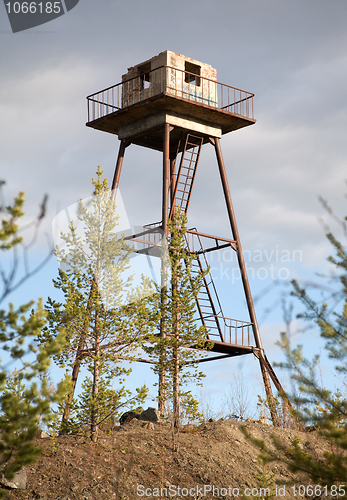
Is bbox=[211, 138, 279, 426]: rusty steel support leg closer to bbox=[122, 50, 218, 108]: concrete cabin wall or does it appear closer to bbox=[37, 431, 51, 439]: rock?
bbox=[122, 50, 218, 108]: concrete cabin wall

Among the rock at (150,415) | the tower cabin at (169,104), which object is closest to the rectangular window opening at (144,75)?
the tower cabin at (169,104)

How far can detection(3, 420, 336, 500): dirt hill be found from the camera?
12.4 m

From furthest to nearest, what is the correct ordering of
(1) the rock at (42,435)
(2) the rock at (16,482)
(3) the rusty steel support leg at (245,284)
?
(3) the rusty steel support leg at (245,284) < (1) the rock at (42,435) < (2) the rock at (16,482)

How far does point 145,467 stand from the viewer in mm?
13523

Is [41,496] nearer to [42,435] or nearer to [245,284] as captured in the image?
[42,435]

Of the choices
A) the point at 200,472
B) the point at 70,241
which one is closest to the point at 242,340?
the point at 200,472

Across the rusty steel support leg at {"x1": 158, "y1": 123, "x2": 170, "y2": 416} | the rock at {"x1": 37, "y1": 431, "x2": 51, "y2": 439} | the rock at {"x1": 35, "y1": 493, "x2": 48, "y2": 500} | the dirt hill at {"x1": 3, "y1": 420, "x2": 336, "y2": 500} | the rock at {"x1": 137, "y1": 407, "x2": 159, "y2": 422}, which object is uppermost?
the rusty steel support leg at {"x1": 158, "y1": 123, "x2": 170, "y2": 416}

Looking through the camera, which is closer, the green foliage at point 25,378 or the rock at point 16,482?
the green foliage at point 25,378

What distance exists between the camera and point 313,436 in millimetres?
17656

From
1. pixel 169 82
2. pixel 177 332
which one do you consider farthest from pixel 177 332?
pixel 169 82

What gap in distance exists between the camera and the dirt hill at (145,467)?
1241 centimetres

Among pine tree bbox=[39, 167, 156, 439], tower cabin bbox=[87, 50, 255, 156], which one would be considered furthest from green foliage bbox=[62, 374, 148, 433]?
tower cabin bbox=[87, 50, 255, 156]

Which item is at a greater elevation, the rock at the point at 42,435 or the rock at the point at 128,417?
the rock at the point at 128,417

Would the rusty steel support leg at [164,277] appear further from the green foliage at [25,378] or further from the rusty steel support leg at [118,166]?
the green foliage at [25,378]
